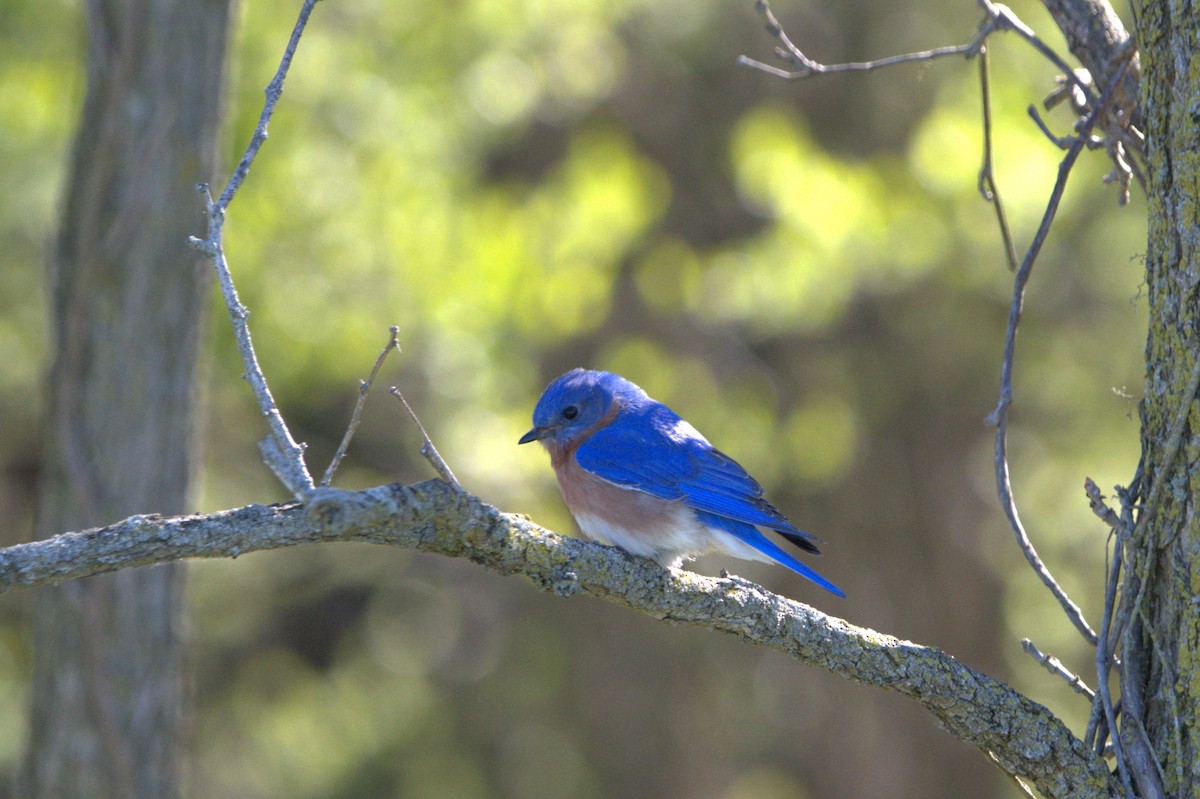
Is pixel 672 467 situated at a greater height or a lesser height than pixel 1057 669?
greater

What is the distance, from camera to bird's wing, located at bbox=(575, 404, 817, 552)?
14.9 feet

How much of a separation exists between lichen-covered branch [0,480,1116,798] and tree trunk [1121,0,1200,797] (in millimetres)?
160

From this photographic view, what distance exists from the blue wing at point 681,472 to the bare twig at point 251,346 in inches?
90.9

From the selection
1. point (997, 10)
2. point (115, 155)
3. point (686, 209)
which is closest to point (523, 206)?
point (686, 209)

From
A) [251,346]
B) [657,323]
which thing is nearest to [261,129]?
[251,346]

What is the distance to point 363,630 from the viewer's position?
1195 centimetres

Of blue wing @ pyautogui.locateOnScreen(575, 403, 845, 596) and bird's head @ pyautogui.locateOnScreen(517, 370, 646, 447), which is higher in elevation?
bird's head @ pyautogui.locateOnScreen(517, 370, 646, 447)

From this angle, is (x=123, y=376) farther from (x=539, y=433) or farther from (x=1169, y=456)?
(x=1169, y=456)

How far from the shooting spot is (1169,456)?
8.59 feet

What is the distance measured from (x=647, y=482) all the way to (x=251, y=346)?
2424mm

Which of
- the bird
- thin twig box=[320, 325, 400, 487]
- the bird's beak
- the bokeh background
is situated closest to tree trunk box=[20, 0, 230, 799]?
the bird's beak

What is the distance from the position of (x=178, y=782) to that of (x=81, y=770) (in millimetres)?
445

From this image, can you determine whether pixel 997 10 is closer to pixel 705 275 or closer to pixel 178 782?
pixel 178 782

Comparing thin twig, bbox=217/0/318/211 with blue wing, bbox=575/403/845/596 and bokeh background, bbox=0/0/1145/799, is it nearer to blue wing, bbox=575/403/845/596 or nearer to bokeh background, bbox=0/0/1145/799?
blue wing, bbox=575/403/845/596
